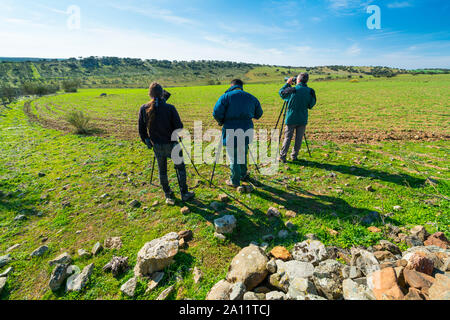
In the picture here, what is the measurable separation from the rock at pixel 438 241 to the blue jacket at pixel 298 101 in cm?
464

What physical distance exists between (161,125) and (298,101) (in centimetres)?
485

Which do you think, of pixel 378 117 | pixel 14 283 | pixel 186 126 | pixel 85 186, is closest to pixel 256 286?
pixel 14 283

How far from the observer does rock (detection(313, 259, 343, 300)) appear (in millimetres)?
2592

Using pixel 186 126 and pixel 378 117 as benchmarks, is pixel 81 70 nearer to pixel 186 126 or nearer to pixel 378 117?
pixel 186 126

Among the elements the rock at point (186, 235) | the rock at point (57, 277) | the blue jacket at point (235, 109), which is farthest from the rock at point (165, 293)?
the blue jacket at point (235, 109)

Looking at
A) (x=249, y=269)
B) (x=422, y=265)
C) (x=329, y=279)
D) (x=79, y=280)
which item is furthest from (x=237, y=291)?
(x=79, y=280)

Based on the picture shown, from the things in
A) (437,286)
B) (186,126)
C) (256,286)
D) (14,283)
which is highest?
(186,126)

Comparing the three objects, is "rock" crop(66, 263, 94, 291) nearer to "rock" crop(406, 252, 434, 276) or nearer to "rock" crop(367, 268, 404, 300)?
"rock" crop(367, 268, 404, 300)

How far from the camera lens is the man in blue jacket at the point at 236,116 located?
5168mm

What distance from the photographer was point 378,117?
15820 mm

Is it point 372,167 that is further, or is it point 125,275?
point 372,167

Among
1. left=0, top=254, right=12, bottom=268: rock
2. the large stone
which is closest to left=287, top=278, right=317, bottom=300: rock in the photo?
the large stone

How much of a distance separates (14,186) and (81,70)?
494 ft

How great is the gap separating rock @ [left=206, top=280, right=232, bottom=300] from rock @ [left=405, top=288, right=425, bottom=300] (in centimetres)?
217
